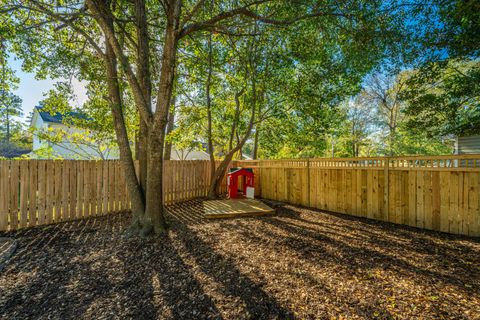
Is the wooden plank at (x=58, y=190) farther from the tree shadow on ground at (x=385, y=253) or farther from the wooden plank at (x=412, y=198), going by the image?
the wooden plank at (x=412, y=198)

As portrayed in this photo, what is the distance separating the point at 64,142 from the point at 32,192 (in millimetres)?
10034

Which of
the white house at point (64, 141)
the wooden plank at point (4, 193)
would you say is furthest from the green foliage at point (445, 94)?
the wooden plank at point (4, 193)

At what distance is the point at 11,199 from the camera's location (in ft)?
13.9

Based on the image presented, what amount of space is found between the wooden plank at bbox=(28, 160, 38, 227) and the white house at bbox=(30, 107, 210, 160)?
6.68 feet

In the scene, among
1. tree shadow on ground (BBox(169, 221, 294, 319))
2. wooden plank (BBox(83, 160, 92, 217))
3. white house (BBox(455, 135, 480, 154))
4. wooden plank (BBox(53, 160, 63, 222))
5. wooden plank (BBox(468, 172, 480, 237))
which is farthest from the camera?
white house (BBox(455, 135, 480, 154))

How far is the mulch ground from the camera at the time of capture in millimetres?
1938

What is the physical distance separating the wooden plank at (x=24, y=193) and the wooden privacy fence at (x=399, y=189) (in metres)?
6.43

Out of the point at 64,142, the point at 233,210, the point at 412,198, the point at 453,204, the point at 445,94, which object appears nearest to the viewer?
the point at 453,204

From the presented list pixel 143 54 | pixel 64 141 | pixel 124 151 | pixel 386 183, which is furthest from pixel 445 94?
pixel 64 141

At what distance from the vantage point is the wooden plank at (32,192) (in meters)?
4.38

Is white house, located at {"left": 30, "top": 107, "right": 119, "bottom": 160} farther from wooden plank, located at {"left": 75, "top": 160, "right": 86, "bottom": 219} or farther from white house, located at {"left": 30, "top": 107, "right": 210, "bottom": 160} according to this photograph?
wooden plank, located at {"left": 75, "top": 160, "right": 86, "bottom": 219}

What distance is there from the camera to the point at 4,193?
4.17 meters

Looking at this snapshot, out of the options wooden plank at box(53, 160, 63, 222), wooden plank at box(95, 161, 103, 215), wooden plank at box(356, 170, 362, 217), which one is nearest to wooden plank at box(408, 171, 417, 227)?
wooden plank at box(356, 170, 362, 217)

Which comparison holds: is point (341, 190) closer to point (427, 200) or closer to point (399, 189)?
point (399, 189)
